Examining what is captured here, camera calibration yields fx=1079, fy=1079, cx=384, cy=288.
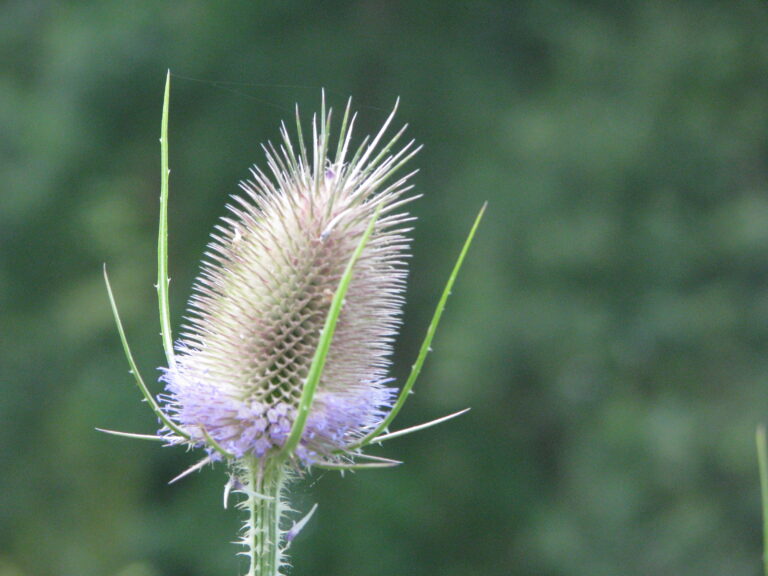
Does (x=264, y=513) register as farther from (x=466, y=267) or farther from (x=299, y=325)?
(x=466, y=267)

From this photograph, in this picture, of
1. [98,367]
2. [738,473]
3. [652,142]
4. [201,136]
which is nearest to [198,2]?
[201,136]

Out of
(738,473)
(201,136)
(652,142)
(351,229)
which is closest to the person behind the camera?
(351,229)

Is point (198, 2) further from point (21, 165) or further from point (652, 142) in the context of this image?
point (652, 142)

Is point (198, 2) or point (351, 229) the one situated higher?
point (198, 2)

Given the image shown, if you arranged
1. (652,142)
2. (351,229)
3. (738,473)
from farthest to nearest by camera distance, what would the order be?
(652,142), (738,473), (351,229)

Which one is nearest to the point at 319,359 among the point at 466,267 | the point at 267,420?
the point at 267,420

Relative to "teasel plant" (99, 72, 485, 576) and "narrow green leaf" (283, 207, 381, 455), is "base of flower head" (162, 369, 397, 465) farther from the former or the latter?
"narrow green leaf" (283, 207, 381, 455)

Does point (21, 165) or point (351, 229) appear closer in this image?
point (351, 229)
